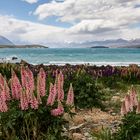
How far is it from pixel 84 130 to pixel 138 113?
2.76 metres

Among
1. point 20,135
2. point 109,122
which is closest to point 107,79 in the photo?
point 109,122

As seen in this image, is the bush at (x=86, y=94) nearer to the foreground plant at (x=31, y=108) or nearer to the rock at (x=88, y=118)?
the rock at (x=88, y=118)

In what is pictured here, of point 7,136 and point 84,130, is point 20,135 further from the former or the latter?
point 84,130

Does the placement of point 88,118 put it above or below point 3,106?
below

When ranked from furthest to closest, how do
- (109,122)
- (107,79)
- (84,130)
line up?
1. (107,79)
2. (109,122)
3. (84,130)

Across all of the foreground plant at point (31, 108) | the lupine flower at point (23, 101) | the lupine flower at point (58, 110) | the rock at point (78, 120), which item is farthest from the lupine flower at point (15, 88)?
the rock at point (78, 120)

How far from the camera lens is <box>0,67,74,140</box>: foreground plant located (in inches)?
303

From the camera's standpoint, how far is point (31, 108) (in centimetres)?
780

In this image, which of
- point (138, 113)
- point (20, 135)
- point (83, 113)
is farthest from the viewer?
point (83, 113)

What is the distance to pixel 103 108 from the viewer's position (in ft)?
42.8

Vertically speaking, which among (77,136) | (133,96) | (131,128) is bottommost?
(77,136)

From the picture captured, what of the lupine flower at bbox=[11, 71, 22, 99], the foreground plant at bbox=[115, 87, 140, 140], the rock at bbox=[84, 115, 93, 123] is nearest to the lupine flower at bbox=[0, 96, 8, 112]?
the lupine flower at bbox=[11, 71, 22, 99]

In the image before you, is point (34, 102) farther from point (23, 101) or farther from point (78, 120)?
point (78, 120)

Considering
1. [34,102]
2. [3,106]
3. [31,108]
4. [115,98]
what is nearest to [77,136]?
[31,108]
